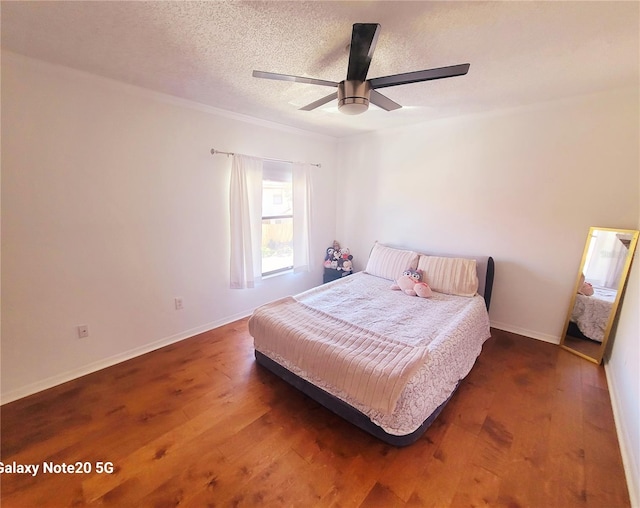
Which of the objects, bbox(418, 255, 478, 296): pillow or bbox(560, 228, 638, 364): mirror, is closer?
bbox(560, 228, 638, 364): mirror

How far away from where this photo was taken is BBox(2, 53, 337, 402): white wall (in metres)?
1.83

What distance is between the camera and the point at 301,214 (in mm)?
3648

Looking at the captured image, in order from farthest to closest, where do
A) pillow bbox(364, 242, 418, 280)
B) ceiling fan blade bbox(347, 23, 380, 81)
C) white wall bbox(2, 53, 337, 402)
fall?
pillow bbox(364, 242, 418, 280) < white wall bbox(2, 53, 337, 402) < ceiling fan blade bbox(347, 23, 380, 81)

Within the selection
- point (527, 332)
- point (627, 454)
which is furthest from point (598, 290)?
point (627, 454)

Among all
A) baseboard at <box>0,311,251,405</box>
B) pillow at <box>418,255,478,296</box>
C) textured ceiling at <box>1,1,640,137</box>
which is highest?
textured ceiling at <box>1,1,640,137</box>

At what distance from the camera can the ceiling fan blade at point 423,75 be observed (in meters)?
1.27

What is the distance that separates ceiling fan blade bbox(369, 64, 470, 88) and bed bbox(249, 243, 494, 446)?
1.54 metres

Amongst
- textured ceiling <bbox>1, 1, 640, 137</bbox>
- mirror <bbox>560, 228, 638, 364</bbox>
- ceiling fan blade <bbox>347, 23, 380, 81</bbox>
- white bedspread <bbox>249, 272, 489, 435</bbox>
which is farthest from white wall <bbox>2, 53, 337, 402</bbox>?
mirror <bbox>560, 228, 638, 364</bbox>

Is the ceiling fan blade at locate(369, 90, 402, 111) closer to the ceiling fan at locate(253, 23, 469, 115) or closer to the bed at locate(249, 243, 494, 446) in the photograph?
the ceiling fan at locate(253, 23, 469, 115)

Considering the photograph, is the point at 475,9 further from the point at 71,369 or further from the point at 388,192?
the point at 71,369

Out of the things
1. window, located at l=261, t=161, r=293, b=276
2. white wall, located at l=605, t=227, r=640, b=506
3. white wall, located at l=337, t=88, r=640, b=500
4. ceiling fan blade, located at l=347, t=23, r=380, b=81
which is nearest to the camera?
ceiling fan blade, located at l=347, t=23, r=380, b=81

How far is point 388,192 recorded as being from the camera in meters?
3.64

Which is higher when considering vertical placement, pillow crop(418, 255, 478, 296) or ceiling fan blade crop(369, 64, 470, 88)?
ceiling fan blade crop(369, 64, 470, 88)

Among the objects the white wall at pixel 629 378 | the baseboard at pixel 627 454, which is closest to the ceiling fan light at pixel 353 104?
the white wall at pixel 629 378
